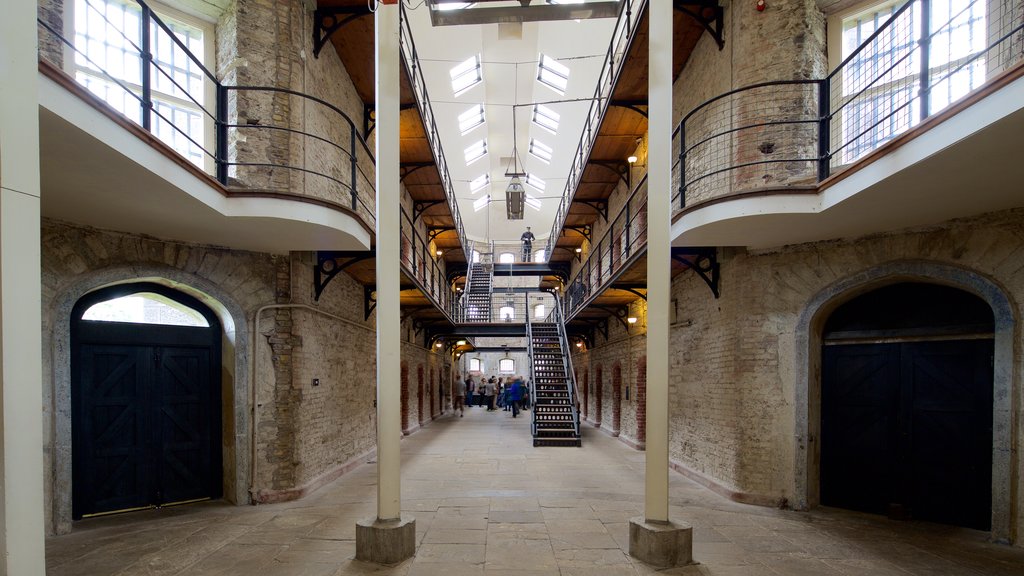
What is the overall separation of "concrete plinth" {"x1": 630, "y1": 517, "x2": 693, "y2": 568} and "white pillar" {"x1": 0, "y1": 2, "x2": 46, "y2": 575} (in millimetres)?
3895

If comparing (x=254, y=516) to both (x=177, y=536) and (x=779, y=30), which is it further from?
(x=779, y=30)

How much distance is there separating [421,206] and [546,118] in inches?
272

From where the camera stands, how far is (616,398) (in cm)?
1305

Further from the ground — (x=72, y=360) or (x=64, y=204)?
(x=64, y=204)

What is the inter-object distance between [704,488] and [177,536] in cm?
625

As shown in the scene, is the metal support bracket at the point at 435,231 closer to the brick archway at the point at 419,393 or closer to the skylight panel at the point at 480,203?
the brick archway at the point at 419,393

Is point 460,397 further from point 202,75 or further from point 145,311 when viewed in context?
point 202,75

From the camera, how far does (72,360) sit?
5352 millimetres

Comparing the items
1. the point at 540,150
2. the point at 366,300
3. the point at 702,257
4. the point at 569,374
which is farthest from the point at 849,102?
the point at 540,150

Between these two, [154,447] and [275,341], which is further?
[275,341]

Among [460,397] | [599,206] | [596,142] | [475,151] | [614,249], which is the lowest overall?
[460,397]

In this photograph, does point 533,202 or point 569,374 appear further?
point 533,202

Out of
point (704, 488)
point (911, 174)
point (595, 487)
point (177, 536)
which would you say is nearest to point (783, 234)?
point (911, 174)

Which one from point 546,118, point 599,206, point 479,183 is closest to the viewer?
point 599,206
